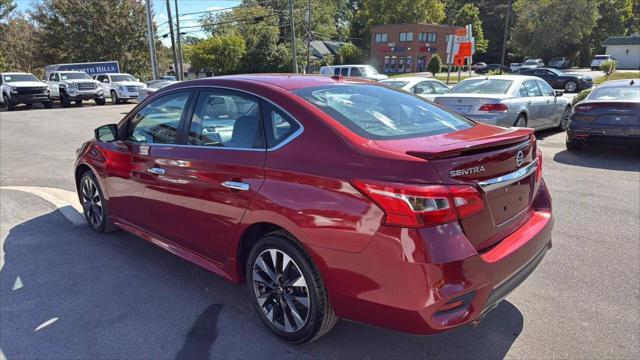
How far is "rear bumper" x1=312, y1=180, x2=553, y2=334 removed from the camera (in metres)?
2.25

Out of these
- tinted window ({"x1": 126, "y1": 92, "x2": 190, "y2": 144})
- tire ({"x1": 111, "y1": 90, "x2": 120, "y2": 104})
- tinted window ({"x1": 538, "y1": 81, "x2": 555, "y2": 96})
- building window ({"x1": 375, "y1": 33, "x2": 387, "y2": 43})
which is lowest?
tire ({"x1": 111, "y1": 90, "x2": 120, "y2": 104})

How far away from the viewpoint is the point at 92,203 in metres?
4.91

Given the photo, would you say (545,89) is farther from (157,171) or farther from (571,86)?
(571,86)

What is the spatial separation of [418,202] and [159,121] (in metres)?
2.62

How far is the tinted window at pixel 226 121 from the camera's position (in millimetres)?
3062

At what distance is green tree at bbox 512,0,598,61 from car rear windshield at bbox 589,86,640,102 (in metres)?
53.5

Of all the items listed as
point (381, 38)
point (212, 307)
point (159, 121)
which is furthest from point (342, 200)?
point (381, 38)

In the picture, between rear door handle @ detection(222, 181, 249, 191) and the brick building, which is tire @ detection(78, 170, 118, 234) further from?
the brick building

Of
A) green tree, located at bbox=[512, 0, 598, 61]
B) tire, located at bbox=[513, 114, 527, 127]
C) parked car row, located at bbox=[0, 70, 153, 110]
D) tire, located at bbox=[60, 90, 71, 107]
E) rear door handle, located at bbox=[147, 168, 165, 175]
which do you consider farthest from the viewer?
green tree, located at bbox=[512, 0, 598, 61]

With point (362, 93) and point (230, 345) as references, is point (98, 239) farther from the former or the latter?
point (362, 93)

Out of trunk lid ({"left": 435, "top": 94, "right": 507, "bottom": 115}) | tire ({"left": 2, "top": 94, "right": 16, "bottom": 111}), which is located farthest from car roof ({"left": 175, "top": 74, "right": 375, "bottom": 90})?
tire ({"left": 2, "top": 94, "right": 16, "bottom": 111})

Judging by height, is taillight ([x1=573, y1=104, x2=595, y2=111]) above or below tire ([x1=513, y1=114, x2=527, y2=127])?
above

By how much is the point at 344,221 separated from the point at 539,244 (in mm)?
1385

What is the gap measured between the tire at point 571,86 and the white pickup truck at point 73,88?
29006mm
